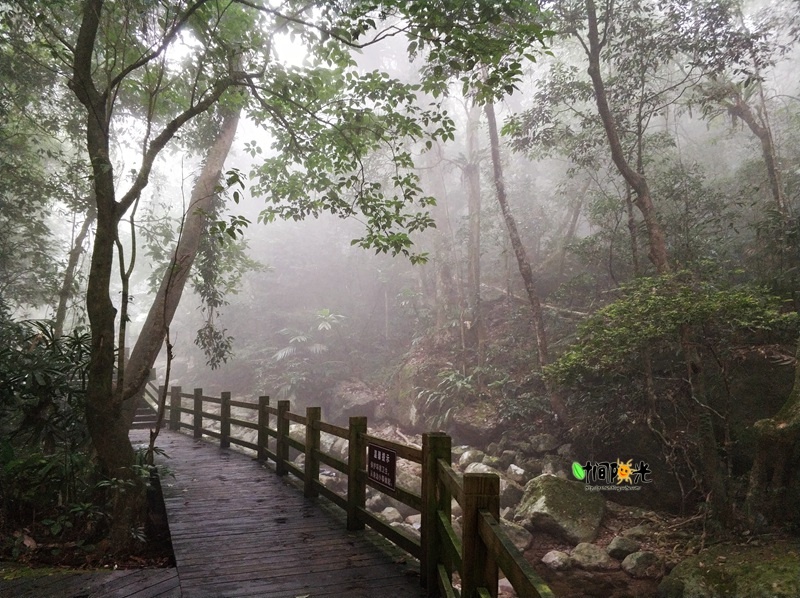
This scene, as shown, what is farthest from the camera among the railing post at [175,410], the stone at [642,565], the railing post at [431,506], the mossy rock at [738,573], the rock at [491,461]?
the railing post at [175,410]

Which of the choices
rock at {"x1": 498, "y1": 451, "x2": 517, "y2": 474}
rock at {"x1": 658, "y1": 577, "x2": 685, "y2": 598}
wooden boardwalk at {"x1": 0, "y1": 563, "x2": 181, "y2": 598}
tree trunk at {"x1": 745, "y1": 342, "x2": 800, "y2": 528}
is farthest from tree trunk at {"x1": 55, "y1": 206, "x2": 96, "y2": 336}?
tree trunk at {"x1": 745, "y1": 342, "x2": 800, "y2": 528}

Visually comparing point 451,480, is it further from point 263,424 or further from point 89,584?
point 263,424

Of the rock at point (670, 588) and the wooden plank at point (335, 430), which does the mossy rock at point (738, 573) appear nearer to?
the rock at point (670, 588)

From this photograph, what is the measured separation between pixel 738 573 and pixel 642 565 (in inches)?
55.5

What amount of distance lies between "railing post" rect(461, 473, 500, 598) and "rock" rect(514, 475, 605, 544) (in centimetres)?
690

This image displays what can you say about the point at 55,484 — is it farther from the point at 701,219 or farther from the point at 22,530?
the point at 701,219

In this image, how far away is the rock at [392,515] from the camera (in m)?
11.0

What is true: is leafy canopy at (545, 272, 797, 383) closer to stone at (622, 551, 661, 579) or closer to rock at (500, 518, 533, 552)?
rock at (500, 518, 533, 552)

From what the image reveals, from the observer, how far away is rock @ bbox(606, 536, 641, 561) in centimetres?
787

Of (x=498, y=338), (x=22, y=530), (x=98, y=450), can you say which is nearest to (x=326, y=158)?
(x=98, y=450)

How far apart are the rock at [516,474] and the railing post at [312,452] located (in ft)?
19.1

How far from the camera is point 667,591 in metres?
6.70

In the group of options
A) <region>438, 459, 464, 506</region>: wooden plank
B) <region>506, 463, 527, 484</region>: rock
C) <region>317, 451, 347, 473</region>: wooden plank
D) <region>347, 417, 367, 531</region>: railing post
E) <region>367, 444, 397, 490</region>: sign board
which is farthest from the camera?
<region>506, 463, 527, 484</region>: rock

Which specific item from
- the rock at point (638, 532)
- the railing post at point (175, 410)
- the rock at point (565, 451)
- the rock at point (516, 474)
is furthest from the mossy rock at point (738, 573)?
the railing post at point (175, 410)
